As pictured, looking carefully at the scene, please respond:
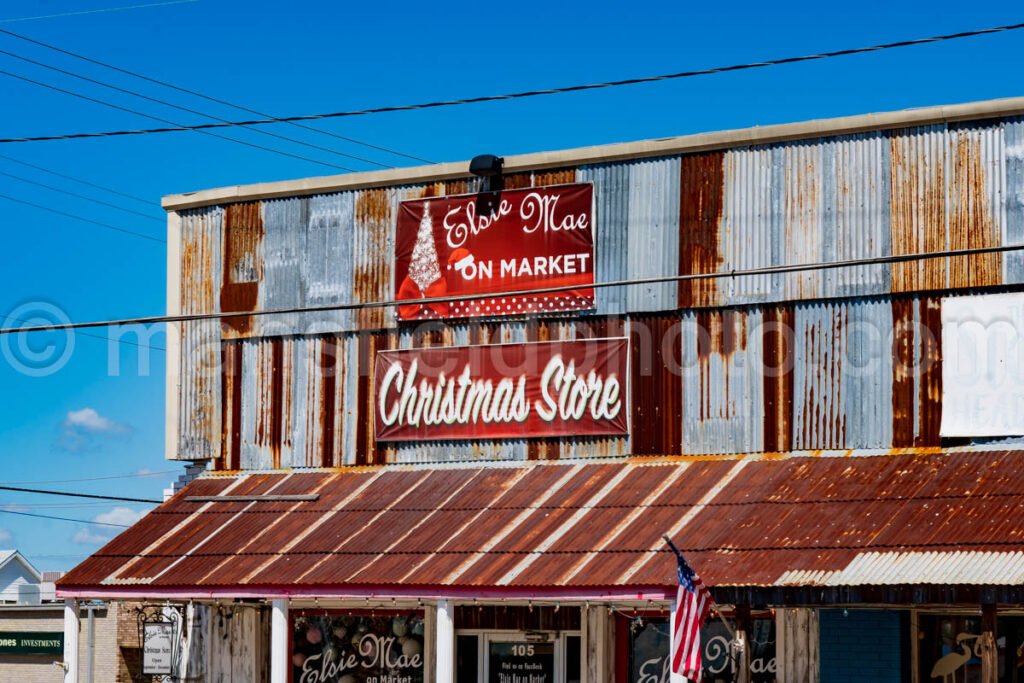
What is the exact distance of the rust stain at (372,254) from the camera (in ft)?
88.5

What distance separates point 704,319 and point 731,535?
4039mm

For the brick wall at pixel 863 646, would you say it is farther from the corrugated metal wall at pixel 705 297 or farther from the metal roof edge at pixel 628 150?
the metal roof edge at pixel 628 150

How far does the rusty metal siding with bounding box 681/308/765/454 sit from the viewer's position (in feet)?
78.8

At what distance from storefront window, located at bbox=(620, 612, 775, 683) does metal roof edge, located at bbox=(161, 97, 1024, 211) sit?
6805 mm

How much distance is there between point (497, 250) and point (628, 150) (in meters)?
2.58

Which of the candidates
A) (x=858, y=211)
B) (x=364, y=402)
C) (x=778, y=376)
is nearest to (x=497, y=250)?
(x=364, y=402)

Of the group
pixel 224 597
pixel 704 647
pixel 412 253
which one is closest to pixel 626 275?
pixel 412 253

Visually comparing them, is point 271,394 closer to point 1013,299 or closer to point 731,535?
point 731,535

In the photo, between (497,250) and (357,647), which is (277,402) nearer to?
(357,647)

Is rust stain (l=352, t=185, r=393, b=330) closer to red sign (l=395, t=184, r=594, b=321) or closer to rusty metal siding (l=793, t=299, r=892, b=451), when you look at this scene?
red sign (l=395, t=184, r=594, b=321)

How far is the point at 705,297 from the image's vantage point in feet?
80.4

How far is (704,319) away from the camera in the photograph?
80.4 ft

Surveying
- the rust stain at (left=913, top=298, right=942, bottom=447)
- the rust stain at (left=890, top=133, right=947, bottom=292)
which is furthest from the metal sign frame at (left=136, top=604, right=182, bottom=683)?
the rust stain at (left=890, top=133, right=947, bottom=292)

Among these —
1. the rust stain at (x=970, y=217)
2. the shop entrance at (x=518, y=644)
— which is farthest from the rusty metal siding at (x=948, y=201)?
the shop entrance at (x=518, y=644)
